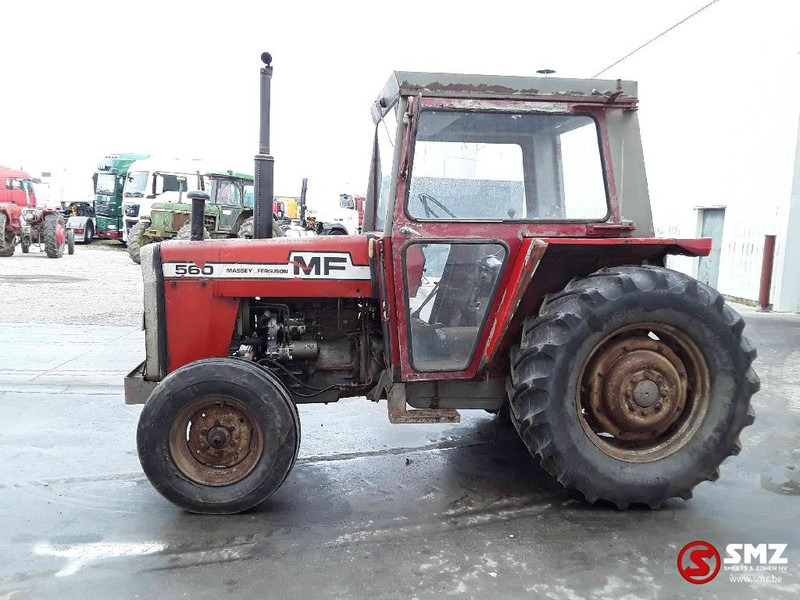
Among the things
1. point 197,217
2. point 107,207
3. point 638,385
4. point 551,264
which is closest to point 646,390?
point 638,385

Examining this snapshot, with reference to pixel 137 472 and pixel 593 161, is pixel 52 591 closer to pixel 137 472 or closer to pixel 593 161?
pixel 137 472

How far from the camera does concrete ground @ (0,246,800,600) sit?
9.44ft

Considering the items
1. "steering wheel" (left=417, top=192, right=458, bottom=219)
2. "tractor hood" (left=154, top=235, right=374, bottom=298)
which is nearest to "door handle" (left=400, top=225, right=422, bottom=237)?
"steering wheel" (left=417, top=192, right=458, bottom=219)

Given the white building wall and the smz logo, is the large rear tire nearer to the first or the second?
the white building wall

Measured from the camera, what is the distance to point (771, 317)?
1077 cm

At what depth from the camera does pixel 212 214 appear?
57.3 feet

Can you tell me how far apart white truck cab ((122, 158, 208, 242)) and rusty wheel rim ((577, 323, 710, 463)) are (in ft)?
56.5

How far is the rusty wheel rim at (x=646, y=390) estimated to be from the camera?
358cm

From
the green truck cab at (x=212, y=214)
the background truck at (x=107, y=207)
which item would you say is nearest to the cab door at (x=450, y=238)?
the green truck cab at (x=212, y=214)

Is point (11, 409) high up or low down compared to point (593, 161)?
down

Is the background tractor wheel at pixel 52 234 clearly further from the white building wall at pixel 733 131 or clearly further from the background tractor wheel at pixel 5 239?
the white building wall at pixel 733 131

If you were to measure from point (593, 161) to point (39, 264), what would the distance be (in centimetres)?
1772

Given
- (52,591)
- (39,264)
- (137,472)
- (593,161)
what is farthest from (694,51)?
(39,264)

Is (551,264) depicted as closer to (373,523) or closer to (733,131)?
(373,523)
